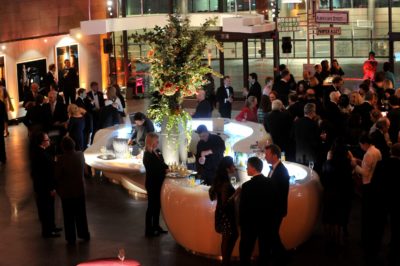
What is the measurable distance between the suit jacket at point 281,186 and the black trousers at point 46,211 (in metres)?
3.17

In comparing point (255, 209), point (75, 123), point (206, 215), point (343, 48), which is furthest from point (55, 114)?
point (343, 48)

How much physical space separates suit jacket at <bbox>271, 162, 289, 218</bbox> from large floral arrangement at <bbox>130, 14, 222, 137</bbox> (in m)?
3.24

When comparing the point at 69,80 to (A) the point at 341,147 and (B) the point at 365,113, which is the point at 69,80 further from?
(A) the point at 341,147

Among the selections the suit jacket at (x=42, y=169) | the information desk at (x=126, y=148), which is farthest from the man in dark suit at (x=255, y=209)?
the suit jacket at (x=42, y=169)

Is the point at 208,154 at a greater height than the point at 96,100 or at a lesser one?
lesser

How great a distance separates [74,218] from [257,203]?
294 cm

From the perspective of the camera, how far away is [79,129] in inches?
528

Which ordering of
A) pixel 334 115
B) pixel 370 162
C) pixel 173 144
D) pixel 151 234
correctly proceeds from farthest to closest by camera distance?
pixel 334 115
pixel 173 144
pixel 151 234
pixel 370 162

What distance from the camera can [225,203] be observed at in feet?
27.2

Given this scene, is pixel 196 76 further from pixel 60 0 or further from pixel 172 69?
pixel 60 0

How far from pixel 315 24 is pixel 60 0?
6.94 metres

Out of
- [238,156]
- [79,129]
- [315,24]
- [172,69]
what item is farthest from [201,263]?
[315,24]

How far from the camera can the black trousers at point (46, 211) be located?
10.2 meters

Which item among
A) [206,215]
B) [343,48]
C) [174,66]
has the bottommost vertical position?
[206,215]
